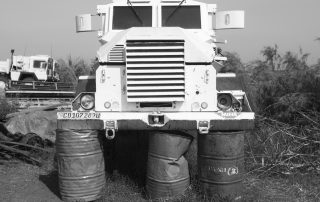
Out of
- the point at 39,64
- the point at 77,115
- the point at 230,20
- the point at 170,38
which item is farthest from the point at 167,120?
the point at 39,64

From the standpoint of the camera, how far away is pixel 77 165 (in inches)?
195

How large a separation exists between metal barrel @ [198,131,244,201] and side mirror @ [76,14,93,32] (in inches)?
133

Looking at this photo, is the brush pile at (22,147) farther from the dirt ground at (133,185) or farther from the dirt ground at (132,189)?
the dirt ground at (132,189)

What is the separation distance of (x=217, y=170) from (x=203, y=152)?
0.30m

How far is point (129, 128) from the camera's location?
5.04m

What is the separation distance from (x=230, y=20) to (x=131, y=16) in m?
1.71

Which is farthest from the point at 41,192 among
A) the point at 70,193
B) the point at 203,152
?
the point at 203,152

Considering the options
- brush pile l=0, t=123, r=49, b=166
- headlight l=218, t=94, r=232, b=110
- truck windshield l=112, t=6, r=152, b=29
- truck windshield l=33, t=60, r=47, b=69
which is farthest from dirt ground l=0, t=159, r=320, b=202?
truck windshield l=33, t=60, r=47, b=69

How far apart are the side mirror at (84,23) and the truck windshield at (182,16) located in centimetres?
139

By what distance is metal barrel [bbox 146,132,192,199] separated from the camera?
4.90m

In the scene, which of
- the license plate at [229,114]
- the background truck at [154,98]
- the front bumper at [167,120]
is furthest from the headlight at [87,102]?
the license plate at [229,114]

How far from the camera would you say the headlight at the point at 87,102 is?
5.23 meters

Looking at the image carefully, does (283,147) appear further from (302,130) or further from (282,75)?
(282,75)

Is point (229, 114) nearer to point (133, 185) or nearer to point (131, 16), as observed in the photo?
point (133, 185)
